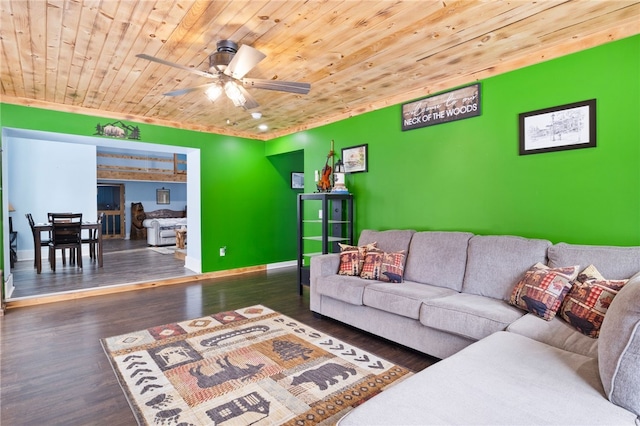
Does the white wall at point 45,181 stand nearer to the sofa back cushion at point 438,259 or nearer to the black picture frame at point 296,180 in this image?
the black picture frame at point 296,180

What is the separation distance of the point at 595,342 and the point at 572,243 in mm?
1152

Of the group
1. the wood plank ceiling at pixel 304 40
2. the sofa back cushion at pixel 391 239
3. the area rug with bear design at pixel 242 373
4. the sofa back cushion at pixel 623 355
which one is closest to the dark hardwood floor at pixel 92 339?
the area rug with bear design at pixel 242 373

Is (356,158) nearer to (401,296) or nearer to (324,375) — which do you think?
(401,296)

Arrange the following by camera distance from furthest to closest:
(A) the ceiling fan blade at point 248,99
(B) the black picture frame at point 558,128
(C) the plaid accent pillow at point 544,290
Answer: (A) the ceiling fan blade at point 248,99, (B) the black picture frame at point 558,128, (C) the plaid accent pillow at point 544,290

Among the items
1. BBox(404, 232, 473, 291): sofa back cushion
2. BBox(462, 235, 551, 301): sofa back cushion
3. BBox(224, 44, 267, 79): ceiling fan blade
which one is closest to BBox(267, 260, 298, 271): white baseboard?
BBox(404, 232, 473, 291): sofa back cushion

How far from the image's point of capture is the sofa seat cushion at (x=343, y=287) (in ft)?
9.98

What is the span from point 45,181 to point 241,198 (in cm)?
496

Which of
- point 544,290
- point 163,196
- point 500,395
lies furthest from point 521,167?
point 163,196

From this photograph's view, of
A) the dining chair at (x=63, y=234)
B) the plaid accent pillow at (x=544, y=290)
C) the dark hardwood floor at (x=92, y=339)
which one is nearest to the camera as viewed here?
the dark hardwood floor at (x=92, y=339)

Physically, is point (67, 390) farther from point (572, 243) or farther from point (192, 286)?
point (572, 243)

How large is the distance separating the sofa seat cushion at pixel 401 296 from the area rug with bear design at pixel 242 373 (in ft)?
1.33

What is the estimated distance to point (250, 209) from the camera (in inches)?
242

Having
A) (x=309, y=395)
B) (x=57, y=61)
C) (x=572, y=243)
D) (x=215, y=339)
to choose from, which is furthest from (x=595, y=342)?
(x=57, y=61)

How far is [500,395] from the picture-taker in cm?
129
